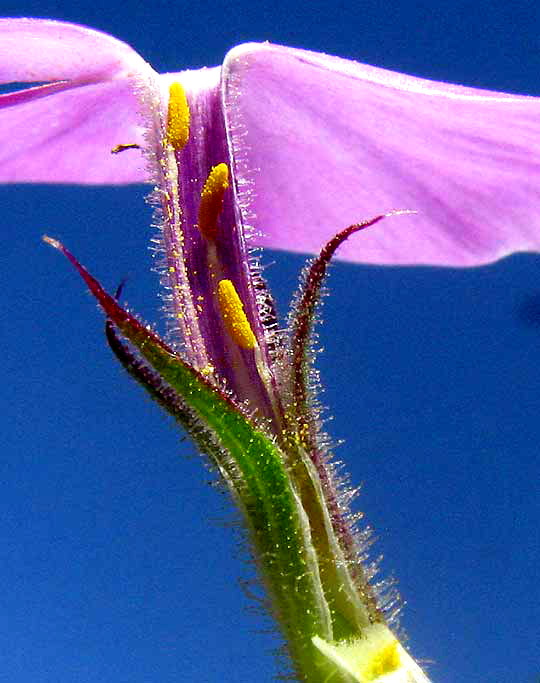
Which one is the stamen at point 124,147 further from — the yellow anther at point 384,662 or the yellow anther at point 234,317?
the yellow anther at point 384,662

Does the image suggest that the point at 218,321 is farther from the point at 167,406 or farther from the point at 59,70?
the point at 59,70

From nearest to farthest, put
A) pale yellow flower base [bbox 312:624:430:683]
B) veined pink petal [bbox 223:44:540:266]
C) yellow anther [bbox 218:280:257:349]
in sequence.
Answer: pale yellow flower base [bbox 312:624:430:683], yellow anther [bbox 218:280:257:349], veined pink petal [bbox 223:44:540:266]

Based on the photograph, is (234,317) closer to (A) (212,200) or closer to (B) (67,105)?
(A) (212,200)

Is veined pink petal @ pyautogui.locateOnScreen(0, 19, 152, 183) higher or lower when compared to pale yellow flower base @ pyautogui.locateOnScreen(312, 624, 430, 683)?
higher

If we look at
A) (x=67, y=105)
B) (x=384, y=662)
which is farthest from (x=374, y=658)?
(x=67, y=105)

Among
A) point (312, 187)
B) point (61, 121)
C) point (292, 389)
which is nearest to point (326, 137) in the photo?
point (312, 187)

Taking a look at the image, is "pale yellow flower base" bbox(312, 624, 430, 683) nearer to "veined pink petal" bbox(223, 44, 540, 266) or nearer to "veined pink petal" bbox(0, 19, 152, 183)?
"veined pink petal" bbox(223, 44, 540, 266)

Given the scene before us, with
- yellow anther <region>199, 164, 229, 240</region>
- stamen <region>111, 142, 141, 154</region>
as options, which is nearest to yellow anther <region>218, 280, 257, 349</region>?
yellow anther <region>199, 164, 229, 240</region>
